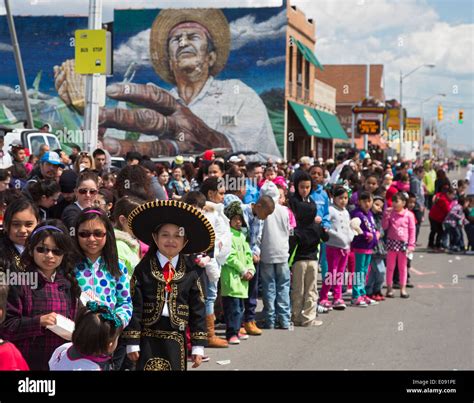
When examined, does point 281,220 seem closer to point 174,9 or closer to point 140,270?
point 140,270

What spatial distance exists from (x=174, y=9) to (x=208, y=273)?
3437 cm

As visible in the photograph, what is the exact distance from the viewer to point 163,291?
5066 mm

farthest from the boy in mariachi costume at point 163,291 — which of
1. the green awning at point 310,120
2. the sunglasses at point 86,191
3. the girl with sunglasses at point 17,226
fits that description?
the green awning at point 310,120

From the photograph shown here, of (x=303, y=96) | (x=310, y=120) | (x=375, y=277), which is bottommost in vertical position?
(x=375, y=277)

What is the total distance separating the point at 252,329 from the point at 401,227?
3.76m

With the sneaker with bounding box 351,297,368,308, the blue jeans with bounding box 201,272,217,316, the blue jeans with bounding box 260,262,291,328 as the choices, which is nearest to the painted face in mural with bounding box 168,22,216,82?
the sneaker with bounding box 351,297,368,308

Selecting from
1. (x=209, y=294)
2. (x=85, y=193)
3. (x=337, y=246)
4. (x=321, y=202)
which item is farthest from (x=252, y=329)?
(x=85, y=193)

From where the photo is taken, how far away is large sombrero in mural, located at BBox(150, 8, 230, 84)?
40.7m

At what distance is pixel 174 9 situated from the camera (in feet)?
135

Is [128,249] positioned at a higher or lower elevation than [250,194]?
lower

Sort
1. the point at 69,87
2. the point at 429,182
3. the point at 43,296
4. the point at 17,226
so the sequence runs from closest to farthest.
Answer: the point at 43,296
the point at 17,226
the point at 429,182
the point at 69,87

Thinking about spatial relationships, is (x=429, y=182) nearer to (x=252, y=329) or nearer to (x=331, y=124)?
(x=252, y=329)

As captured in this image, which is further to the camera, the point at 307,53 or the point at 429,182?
the point at 307,53
